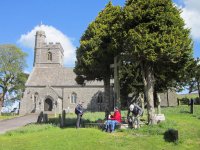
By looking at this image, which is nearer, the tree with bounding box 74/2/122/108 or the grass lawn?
the grass lawn

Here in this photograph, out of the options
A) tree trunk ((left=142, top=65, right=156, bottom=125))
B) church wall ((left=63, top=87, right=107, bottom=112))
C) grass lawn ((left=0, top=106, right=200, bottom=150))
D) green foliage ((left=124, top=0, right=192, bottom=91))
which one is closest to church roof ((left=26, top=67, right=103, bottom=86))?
church wall ((left=63, top=87, right=107, bottom=112))

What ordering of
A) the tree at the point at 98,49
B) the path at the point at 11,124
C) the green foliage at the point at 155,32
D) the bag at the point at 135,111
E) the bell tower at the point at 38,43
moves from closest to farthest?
the green foliage at the point at 155,32, the bag at the point at 135,111, the tree at the point at 98,49, the path at the point at 11,124, the bell tower at the point at 38,43

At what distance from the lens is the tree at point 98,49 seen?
25719 mm

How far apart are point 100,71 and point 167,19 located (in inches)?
359

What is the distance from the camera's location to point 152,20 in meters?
19.5

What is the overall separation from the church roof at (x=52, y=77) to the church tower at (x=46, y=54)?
2.62 m

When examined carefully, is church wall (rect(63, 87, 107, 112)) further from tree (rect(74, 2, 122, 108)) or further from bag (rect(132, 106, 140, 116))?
bag (rect(132, 106, 140, 116))

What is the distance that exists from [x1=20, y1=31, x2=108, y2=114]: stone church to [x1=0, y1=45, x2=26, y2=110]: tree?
3.50 metres

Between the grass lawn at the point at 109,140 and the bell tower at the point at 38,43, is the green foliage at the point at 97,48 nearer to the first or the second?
the grass lawn at the point at 109,140

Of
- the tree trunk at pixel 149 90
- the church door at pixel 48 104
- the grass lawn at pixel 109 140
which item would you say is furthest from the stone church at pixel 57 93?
the grass lawn at pixel 109 140

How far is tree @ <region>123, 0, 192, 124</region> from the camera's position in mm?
18688

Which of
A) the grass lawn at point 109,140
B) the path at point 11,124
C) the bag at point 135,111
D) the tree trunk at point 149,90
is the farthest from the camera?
the path at point 11,124

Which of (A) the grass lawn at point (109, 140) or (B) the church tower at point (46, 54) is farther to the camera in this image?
(B) the church tower at point (46, 54)

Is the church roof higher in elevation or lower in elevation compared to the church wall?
higher
